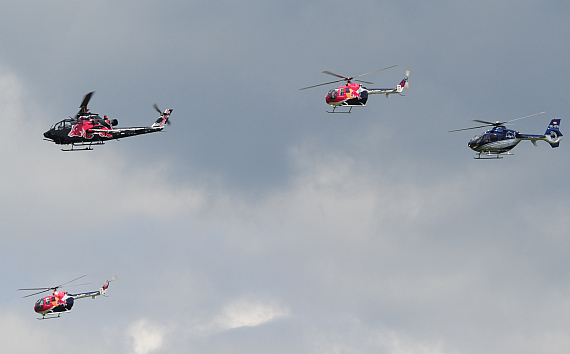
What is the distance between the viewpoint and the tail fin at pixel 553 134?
145000mm

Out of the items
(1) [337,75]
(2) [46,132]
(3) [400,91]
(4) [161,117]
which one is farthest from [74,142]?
(3) [400,91]

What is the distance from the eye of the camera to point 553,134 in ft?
478

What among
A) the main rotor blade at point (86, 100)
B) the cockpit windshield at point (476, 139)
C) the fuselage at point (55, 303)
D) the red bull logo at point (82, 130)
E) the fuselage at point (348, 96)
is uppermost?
the main rotor blade at point (86, 100)

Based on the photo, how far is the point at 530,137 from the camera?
14238cm

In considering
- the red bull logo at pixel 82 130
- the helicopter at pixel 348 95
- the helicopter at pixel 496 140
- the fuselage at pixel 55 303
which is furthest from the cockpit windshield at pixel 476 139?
the fuselage at pixel 55 303

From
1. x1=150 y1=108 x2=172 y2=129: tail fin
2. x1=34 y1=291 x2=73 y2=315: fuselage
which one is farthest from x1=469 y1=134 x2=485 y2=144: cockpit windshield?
x1=34 y1=291 x2=73 y2=315: fuselage

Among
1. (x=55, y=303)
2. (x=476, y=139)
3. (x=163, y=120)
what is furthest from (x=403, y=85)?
(x=55, y=303)

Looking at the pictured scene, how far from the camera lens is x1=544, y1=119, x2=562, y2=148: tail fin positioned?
14500 centimetres

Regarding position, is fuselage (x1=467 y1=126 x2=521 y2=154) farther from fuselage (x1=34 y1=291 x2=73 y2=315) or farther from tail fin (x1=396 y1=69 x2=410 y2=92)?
fuselage (x1=34 y1=291 x2=73 y2=315)

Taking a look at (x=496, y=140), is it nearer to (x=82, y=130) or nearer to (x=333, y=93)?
(x=333, y=93)

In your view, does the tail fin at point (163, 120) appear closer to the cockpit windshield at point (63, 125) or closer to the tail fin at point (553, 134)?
the cockpit windshield at point (63, 125)

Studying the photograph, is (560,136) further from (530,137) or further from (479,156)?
(479,156)

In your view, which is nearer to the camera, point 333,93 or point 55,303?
point 333,93

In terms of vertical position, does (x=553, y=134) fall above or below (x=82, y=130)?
below
